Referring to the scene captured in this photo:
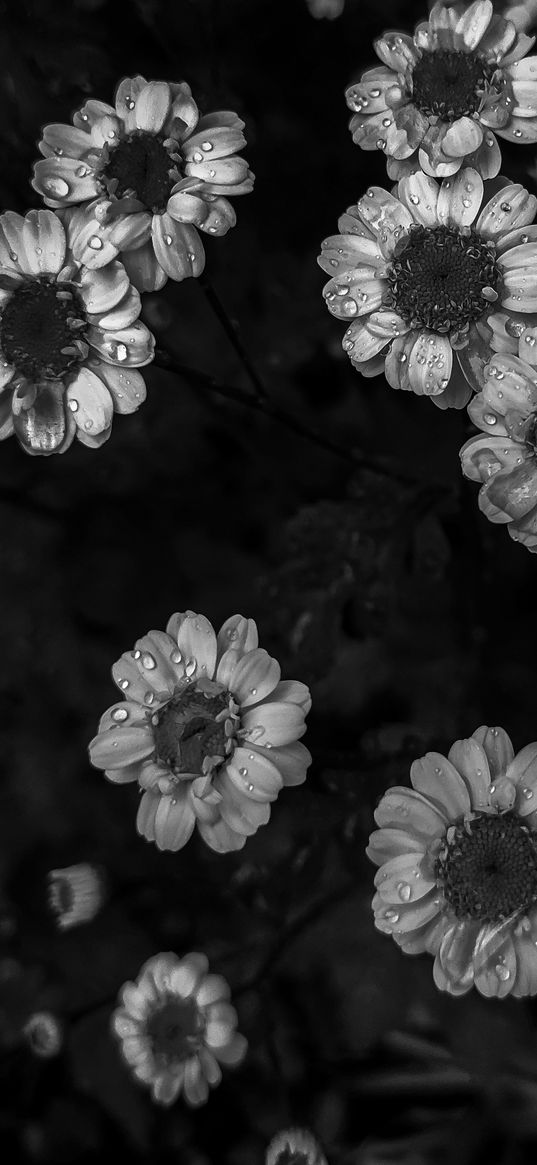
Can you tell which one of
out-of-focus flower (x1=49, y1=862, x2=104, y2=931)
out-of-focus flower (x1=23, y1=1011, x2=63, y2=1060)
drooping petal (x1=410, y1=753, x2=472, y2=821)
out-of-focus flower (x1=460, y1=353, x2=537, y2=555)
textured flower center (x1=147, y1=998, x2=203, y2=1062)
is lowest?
out-of-focus flower (x1=23, y1=1011, x2=63, y2=1060)

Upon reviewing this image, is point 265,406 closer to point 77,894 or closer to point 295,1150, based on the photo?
point 77,894

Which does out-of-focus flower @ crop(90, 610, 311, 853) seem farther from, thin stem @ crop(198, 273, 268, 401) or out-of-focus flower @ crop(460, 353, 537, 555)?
thin stem @ crop(198, 273, 268, 401)

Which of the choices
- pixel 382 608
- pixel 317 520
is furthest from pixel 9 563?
pixel 382 608

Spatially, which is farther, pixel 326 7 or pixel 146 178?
pixel 326 7

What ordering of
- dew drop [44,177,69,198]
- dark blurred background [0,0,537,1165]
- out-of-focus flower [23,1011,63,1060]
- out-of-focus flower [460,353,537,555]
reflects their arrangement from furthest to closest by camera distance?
dark blurred background [0,0,537,1165], out-of-focus flower [23,1011,63,1060], dew drop [44,177,69,198], out-of-focus flower [460,353,537,555]

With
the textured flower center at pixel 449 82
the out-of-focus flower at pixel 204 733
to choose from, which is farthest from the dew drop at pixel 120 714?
the textured flower center at pixel 449 82

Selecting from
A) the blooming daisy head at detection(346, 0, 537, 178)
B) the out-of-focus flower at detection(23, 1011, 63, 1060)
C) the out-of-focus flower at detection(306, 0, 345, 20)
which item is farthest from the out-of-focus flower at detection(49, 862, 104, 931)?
the out-of-focus flower at detection(306, 0, 345, 20)

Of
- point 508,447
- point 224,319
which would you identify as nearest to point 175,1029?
point 508,447

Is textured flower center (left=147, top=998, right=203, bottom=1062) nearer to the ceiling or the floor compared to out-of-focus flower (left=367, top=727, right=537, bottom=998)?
nearer to the floor
